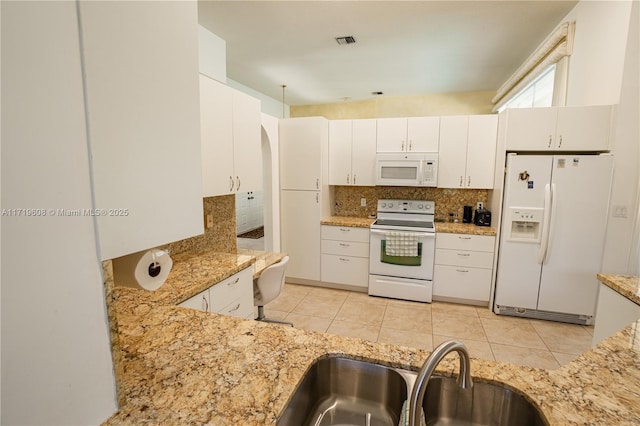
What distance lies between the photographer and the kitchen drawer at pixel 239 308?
2.06m

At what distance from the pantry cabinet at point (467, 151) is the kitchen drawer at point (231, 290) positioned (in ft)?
8.85

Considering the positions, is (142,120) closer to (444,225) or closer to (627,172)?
(444,225)

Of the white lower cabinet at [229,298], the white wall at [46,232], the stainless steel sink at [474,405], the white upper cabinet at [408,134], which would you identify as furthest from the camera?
the white upper cabinet at [408,134]

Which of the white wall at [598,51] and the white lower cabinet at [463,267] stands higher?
the white wall at [598,51]

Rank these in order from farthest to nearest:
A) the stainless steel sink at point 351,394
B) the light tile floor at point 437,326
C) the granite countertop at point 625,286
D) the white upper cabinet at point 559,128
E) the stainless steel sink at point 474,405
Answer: the white upper cabinet at point 559,128
the light tile floor at point 437,326
the granite countertop at point 625,286
the stainless steel sink at point 351,394
the stainless steel sink at point 474,405

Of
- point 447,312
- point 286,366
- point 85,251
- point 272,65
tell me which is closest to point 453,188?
point 447,312

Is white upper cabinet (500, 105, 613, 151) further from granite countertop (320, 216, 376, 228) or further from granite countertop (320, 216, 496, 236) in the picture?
granite countertop (320, 216, 376, 228)

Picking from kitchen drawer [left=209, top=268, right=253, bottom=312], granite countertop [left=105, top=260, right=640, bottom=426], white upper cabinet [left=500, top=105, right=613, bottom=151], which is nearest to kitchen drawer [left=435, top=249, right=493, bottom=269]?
white upper cabinet [left=500, top=105, right=613, bottom=151]

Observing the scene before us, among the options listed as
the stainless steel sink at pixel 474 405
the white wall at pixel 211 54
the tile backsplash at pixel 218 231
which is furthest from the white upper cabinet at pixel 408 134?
the stainless steel sink at pixel 474 405

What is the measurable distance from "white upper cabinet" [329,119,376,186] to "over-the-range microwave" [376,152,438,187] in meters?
0.18

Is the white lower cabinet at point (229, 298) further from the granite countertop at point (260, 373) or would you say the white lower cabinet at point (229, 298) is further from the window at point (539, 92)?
the window at point (539, 92)

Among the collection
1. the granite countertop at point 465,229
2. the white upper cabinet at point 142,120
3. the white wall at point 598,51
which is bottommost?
the granite countertop at point 465,229

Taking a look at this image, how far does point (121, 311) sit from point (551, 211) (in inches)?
140

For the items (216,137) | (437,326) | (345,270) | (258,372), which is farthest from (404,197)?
(258,372)
